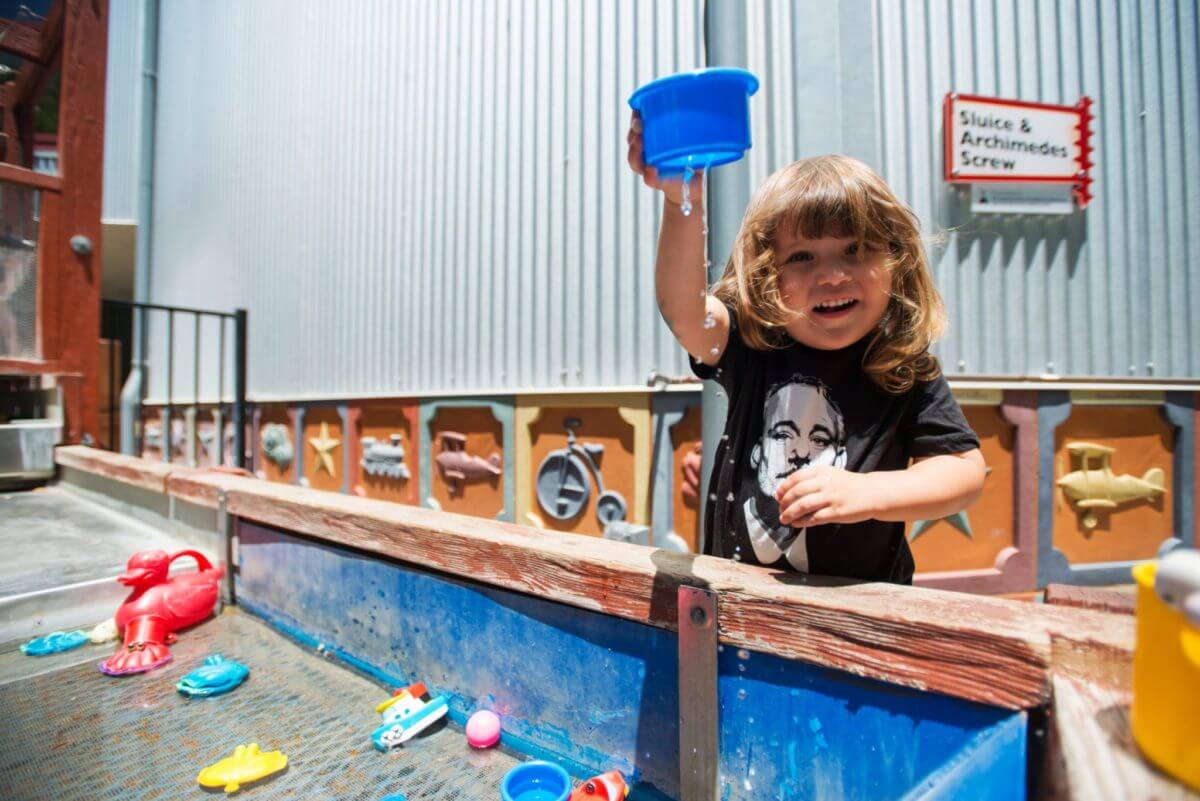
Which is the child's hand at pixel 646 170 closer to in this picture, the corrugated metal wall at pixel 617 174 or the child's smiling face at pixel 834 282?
the child's smiling face at pixel 834 282

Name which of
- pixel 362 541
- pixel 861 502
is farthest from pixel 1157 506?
pixel 362 541

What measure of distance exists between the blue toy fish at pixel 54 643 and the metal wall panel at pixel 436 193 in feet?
8.04

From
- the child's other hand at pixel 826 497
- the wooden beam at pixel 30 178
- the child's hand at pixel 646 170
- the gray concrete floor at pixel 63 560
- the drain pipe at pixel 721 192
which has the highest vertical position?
the wooden beam at pixel 30 178

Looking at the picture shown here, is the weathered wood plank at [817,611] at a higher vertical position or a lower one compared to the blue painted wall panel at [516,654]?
higher

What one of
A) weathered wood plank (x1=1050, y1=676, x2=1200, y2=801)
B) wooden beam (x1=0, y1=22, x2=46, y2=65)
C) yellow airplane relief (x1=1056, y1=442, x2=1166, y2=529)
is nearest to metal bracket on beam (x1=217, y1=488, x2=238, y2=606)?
weathered wood plank (x1=1050, y1=676, x2=1200, y2=801)

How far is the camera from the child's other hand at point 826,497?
85 cm

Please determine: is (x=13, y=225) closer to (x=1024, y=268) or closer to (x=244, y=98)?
(x=244, y=98)

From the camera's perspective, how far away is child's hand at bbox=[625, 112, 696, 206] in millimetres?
889

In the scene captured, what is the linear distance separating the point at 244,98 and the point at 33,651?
680 cm

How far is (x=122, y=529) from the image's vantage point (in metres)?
2.67

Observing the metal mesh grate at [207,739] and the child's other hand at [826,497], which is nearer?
the child's other hand at [826,497]

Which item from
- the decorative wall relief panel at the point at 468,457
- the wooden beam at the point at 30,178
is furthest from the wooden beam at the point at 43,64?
the decorative wall relief panel at the point at 468,457

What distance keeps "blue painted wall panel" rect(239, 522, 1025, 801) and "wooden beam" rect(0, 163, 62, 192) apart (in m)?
3.62

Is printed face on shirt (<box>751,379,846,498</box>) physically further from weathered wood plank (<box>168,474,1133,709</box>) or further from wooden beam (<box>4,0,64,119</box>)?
wooden beam (<box>4,0,64,119</box>)
